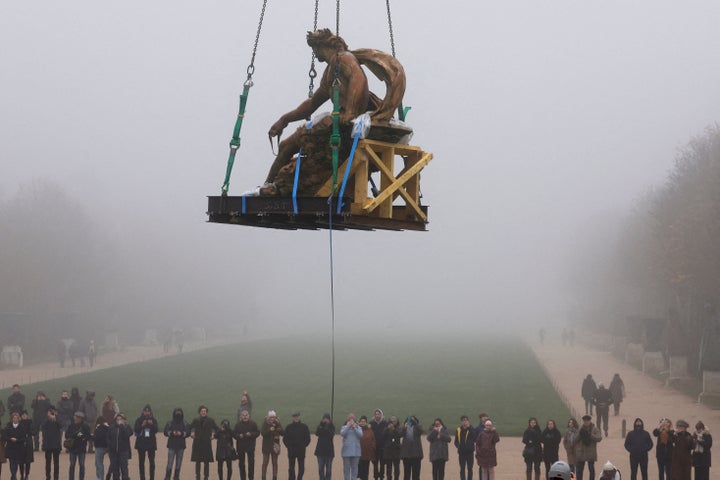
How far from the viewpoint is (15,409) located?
98.8ft

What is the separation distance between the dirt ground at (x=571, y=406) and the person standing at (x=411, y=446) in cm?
239

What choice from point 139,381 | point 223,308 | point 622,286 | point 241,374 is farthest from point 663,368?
point 223,308

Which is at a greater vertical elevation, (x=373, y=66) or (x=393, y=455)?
(x=373, y=66)

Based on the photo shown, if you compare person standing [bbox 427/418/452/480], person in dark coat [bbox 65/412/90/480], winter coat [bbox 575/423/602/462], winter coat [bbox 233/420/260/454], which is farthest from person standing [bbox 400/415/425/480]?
person in dark coat [bbox 65/412/90/480]

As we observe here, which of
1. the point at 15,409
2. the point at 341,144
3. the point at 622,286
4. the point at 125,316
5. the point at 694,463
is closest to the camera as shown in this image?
the point at 341,144

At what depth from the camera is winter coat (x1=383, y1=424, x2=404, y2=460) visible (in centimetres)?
2394

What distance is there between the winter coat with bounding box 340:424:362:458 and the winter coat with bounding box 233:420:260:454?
7.19ft

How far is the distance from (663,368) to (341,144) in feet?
187

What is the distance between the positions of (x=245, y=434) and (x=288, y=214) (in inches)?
543

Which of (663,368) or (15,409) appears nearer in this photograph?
(15,409)

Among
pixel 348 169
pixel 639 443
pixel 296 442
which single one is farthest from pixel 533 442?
pixel 348 169

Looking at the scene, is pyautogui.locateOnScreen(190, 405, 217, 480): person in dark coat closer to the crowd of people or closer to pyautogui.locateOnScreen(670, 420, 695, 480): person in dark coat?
the crowd of people

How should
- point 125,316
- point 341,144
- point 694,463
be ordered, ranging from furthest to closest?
point 125,316, point 694,463, point 341,144

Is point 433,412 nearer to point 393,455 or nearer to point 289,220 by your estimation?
point 393,455
